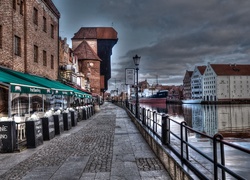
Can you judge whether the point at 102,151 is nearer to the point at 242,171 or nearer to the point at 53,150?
the point at 53,150

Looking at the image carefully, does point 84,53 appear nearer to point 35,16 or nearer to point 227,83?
point 35,16

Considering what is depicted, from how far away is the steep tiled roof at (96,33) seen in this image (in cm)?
8231

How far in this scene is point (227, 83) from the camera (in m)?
122

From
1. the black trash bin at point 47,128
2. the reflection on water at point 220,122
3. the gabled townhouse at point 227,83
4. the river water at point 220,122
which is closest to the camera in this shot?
the black trash bin at point 47,128

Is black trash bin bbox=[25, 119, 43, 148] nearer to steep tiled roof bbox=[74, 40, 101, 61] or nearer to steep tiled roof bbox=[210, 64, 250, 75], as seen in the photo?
steep tiled roof bbox=[74, 40, 101, 61]

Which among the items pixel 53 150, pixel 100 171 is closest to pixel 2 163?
pixel 53 150

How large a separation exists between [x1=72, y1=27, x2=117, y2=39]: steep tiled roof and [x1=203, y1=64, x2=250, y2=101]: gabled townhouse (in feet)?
187

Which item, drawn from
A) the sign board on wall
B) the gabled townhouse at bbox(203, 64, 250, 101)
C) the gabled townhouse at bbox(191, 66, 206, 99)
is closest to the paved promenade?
the sign board on wall

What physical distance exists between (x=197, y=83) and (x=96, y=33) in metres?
76.3

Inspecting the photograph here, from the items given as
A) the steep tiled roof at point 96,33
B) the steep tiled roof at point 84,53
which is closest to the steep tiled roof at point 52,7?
the steep tiled roof at point 84,53

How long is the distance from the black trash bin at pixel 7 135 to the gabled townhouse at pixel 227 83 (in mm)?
117113

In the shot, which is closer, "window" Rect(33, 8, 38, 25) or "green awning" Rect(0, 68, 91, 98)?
"green awning" Rect(0, 68, 91, 98)

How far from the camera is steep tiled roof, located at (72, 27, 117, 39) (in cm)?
8231

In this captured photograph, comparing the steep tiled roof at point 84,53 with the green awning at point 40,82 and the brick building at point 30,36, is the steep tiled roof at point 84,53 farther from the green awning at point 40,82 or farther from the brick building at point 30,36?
the green awning at point 40,82
